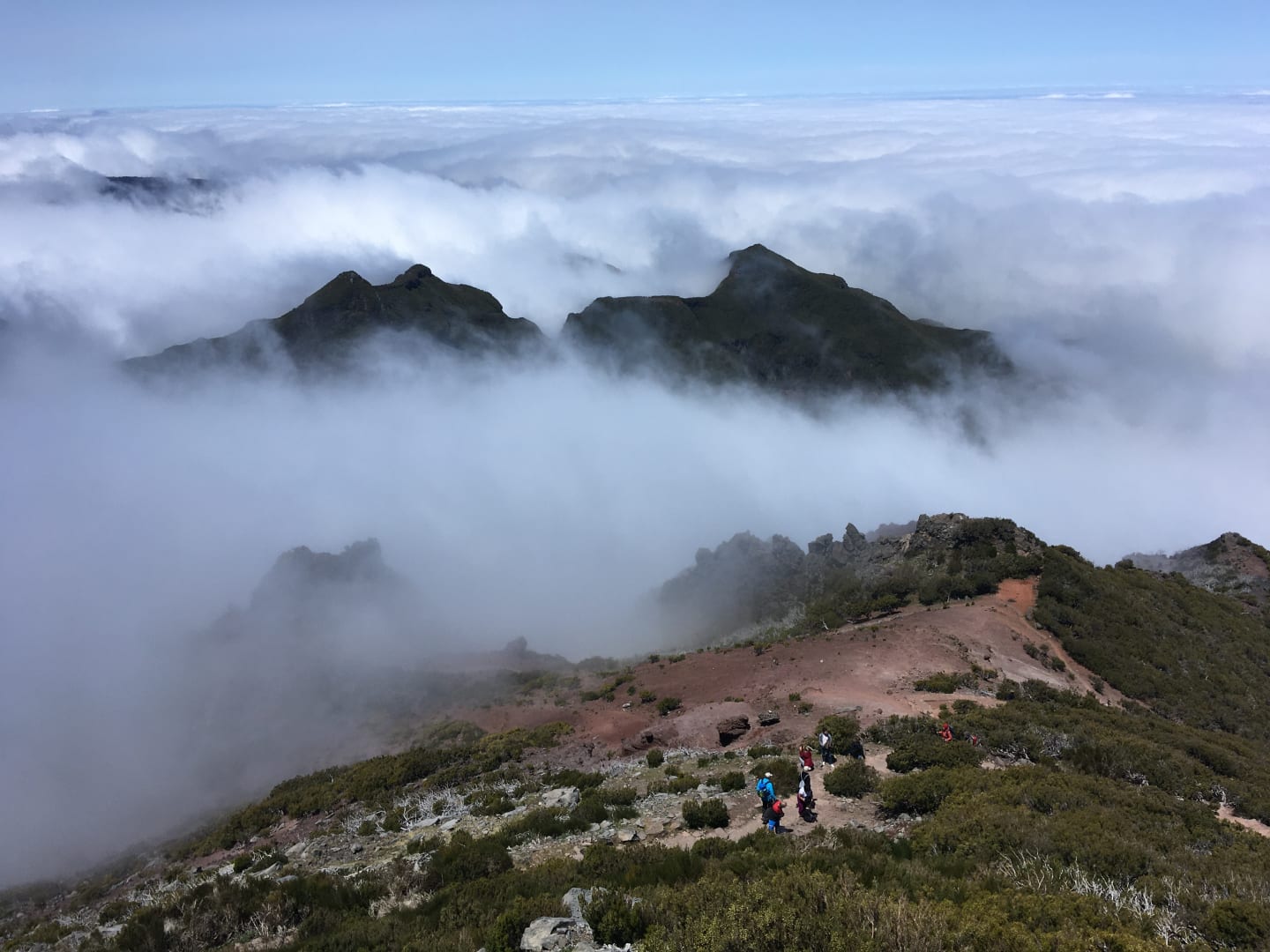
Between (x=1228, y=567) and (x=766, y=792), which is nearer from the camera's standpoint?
(x=766, y=792)

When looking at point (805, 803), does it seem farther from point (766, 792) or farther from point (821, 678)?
point (821, 678)

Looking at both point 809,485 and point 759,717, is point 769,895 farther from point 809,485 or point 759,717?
point 809,485

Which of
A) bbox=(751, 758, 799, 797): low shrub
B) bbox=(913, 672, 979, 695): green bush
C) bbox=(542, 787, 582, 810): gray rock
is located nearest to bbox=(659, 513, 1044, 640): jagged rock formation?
bbox=(913, 672, 979, 695): green bush

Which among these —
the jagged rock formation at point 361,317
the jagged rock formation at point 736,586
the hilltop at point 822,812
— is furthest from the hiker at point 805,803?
the jagged rock formation at point 361,317

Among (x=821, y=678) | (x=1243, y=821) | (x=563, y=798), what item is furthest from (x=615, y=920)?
(x=821, y=678)

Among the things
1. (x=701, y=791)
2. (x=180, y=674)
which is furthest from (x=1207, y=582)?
(x=180, y=674)

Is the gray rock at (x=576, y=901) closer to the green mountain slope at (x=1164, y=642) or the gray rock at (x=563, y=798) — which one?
the gray rock at (x=563, y=798)
